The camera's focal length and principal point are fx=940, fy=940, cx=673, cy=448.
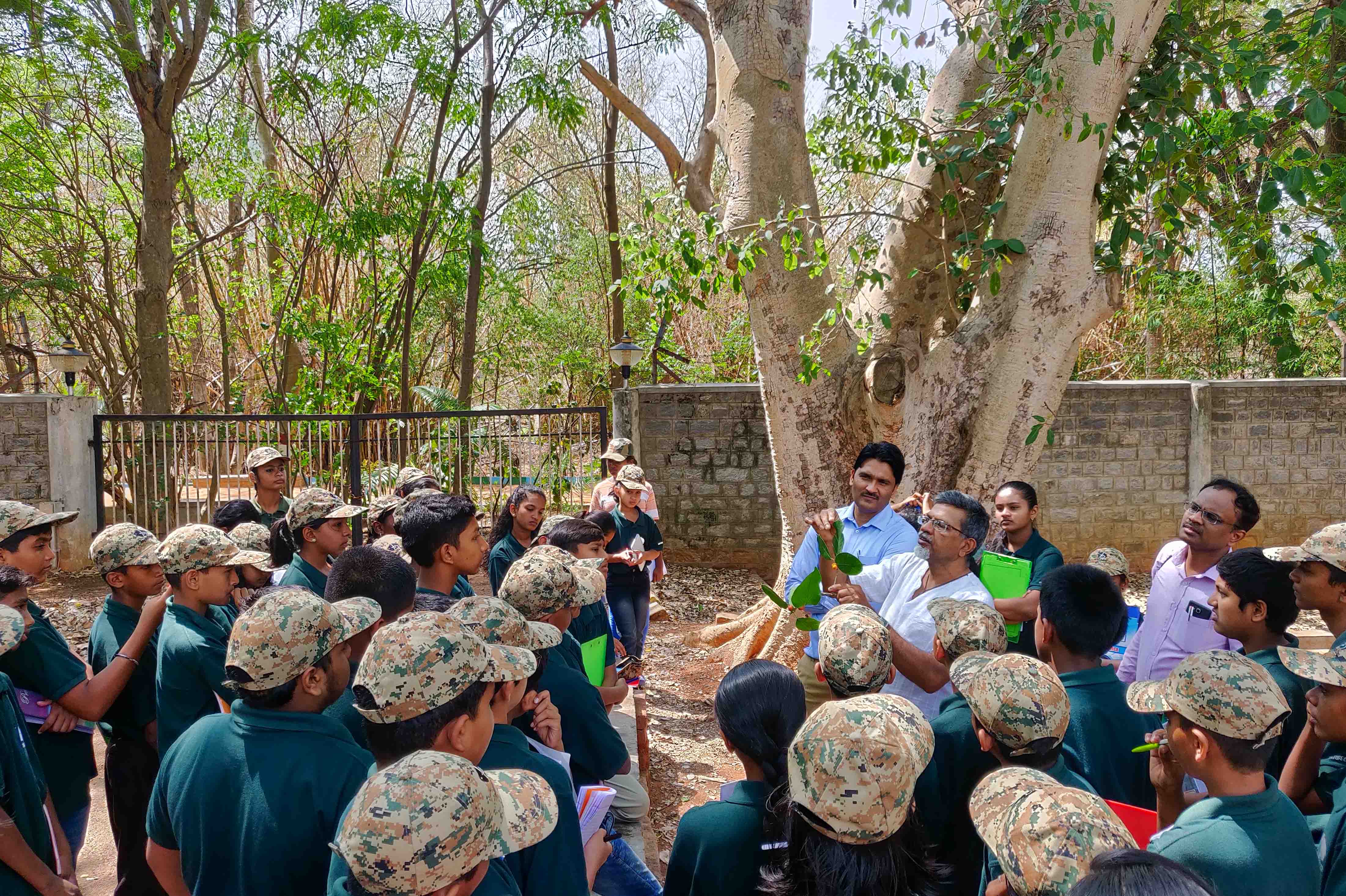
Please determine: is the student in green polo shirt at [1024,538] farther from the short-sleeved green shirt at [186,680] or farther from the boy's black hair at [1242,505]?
the short-sleeved green shirt at [186,680]

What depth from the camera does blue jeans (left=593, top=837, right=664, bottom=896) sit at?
2.75m

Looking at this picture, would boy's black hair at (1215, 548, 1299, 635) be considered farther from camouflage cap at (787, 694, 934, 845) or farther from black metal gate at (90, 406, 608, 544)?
black metal gate at (90, 406, 608, 544)

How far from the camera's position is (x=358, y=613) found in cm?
262

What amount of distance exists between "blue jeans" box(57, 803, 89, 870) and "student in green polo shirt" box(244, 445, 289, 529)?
2427 mm

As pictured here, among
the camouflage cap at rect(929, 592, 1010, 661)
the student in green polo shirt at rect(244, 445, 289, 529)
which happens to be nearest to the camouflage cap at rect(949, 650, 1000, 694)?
the camouflage cap at rect(929, 592, 1010, 661)

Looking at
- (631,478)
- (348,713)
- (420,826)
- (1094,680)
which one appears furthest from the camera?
(631,478)

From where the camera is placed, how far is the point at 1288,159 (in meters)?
4.28

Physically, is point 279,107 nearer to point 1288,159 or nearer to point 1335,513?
point 1288,159

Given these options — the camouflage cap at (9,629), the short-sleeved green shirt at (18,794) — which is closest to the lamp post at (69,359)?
the camouflage cap at (9,629)

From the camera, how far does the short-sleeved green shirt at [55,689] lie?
281 centimetres

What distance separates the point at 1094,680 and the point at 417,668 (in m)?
1.89

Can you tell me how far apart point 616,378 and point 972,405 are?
1013cm

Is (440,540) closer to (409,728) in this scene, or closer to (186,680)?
(186,680)

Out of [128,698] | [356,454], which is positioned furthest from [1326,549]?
[356,454]
